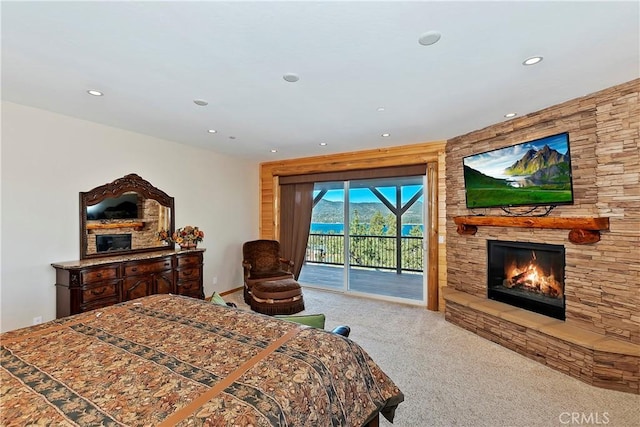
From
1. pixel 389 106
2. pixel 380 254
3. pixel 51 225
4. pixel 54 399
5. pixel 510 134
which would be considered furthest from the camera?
pixel 380 254

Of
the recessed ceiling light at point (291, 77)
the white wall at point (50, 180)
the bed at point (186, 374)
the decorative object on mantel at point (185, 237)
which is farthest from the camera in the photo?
the decorative object on mantel at point (185, 237)

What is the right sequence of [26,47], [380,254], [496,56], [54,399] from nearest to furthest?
[54,399]
[26,47]
[496,56]
[380,254]

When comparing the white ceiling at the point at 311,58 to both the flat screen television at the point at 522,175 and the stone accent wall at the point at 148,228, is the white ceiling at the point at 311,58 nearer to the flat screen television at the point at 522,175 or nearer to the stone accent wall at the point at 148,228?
the flat screen television at the point at 522,175

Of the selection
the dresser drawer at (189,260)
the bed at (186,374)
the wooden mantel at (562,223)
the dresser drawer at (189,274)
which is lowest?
the dresser drawer at (189,274)

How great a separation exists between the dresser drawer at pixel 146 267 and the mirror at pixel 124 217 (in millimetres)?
461

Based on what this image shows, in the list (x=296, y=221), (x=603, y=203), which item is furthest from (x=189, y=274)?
(x=603, y=203)

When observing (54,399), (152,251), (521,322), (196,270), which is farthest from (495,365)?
(152,251)

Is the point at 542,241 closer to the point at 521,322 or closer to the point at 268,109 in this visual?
the point at 521,322

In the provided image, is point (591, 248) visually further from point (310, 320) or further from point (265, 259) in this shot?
point (265, 259)

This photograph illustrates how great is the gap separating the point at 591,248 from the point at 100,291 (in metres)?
5.05

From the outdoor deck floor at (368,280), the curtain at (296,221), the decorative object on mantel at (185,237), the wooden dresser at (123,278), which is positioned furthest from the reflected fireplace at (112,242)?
the outdoor deck floor at (368,280)

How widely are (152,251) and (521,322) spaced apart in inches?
184

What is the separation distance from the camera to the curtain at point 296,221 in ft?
18.8

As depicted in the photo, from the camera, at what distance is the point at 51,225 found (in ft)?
10.7
